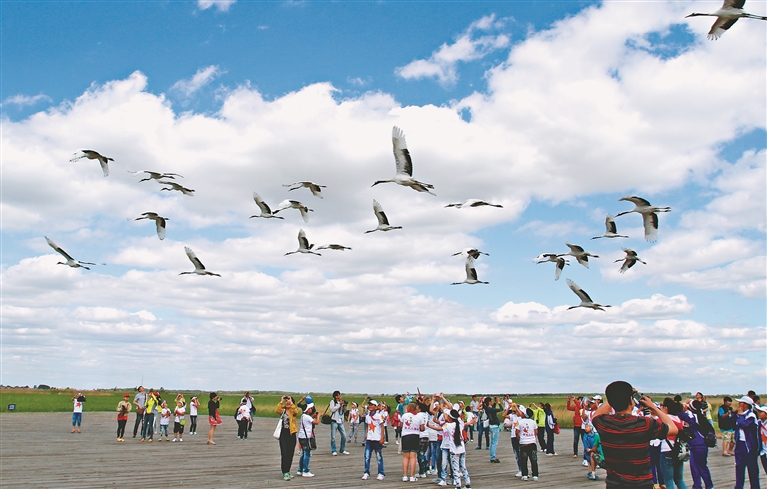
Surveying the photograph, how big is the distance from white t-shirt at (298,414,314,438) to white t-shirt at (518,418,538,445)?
5.62 metres

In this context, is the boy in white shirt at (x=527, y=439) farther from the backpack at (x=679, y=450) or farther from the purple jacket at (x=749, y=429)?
the purple jacket at (x=749, y=429)

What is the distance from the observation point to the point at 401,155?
17125mm

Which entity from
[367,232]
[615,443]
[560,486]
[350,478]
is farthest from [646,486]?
[367,232]

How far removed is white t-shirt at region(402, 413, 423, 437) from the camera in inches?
624

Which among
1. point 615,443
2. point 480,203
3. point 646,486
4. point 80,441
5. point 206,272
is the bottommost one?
point 80,441

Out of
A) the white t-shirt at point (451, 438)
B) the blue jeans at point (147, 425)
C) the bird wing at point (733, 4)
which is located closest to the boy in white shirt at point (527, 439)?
the white t-shirt at point (451, 438)

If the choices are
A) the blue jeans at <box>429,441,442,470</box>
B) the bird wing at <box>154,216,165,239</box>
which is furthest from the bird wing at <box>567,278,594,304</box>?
the bird wing at <box>154,216,165,239</box>

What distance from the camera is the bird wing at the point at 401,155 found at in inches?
672

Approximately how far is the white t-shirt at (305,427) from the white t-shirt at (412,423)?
2609mm

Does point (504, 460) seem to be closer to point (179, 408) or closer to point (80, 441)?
point (179, 408)

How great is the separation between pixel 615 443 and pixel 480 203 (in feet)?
41.6

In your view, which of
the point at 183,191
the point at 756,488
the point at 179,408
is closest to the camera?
the point at 756,488

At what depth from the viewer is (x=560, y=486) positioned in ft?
53.3

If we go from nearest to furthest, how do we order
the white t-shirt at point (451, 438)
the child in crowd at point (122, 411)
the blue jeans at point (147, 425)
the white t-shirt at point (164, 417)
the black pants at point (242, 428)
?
the white t-shirt at point (451, 438)
the child in crowd at point (122, 411)
the blue jeans at point (147, 425)
the white t-shirt at point (164, 417)
the black pants at point (242, 428)
